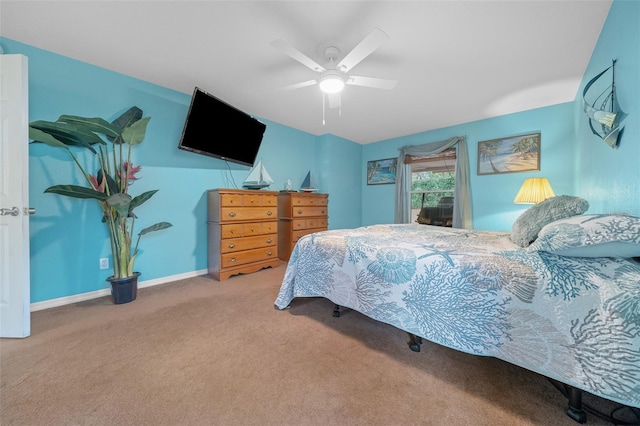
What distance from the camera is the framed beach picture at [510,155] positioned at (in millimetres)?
3211

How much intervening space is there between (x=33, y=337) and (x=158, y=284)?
1073 mm

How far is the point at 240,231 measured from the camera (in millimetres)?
2965

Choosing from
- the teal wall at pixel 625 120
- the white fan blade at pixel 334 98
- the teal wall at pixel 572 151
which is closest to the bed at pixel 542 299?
the teal wall at pixel 625 120

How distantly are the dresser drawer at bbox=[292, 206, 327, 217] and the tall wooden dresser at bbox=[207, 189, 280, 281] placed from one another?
1.27 feet

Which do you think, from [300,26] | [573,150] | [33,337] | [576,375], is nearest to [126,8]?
[300,26]

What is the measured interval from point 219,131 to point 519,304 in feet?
10.3

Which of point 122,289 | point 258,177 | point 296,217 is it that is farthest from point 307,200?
point 122,289

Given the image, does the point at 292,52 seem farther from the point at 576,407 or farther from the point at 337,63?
the point at 576,407

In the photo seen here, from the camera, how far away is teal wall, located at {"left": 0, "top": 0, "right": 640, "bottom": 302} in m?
1.53

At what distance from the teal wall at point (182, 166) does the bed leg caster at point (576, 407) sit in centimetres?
106

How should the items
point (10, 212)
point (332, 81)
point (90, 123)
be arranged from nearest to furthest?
point (10, 212) < point (90, 123) < point (332, 81)

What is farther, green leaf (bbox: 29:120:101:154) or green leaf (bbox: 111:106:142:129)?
green leaf (bbox: 111:106:142:129)

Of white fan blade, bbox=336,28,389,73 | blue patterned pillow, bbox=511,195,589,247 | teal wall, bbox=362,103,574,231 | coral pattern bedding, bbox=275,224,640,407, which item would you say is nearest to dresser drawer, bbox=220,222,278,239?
coral pattern bedding, bbox=275,224,640,407

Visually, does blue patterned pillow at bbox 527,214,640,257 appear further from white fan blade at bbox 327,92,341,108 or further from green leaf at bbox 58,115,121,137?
green leaf at bbox 58,115,121,137
